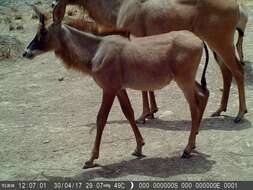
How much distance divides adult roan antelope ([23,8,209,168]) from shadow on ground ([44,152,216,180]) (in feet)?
0.51

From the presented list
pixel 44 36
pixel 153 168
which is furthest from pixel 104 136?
pixel 44 36

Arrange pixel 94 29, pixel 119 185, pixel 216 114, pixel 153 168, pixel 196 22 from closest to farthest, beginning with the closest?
pixel 119 185, pixel 153 168, pixel 94 29, pixel 196 22, pixel 216 114

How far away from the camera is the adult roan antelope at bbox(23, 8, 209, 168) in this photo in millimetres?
6227

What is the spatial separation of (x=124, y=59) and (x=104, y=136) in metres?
1.55

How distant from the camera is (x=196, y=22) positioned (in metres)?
7.93

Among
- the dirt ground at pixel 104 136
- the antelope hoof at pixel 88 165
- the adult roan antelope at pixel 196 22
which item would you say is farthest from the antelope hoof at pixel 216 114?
the antelope hoof at pixel 88 165

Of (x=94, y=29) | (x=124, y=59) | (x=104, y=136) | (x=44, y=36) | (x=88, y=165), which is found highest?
(x=94, y=29)

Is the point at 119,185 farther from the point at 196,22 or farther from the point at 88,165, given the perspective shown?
the point at 196,22

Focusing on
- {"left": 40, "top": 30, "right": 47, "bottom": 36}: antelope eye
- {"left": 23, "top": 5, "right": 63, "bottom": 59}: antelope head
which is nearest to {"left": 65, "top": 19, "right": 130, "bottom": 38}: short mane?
{"left": 23, "top": 5, "right": 63, "bottom": 59}: antelope head

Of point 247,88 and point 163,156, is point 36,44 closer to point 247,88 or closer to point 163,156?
point 163,156

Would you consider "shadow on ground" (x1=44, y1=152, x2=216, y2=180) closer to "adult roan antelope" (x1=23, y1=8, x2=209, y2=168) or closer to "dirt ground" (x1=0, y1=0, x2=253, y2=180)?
"dirt ground" (x1=0, y1=0, x2=253, y2=180)

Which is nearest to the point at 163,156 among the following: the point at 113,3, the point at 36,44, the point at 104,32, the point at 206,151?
the point at 206,151

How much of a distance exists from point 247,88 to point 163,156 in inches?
133

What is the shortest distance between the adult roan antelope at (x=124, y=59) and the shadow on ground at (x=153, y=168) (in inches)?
6.1
